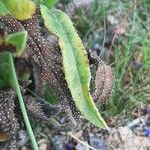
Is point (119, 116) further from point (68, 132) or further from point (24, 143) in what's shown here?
point (24, 143)

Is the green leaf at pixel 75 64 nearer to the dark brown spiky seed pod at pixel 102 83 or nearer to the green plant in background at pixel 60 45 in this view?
the green plant in background at pixel 60 45

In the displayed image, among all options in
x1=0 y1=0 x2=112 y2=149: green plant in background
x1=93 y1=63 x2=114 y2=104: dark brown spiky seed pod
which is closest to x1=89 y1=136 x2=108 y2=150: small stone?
x1=93 y1=63 x2=114 y2=104: dark brown spiky seed pod

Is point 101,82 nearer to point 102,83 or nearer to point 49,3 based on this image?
point 102,83

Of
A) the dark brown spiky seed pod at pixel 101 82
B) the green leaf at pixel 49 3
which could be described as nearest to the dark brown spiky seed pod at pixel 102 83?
the dark brown spiky seed pod at pixel 101 82

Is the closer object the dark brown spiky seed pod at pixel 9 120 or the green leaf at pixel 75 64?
the green leaf at pixel 75 64

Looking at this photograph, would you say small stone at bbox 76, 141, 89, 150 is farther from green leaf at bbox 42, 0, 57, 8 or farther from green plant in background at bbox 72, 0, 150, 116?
green leaf at bbox 42, 0, 57, 8

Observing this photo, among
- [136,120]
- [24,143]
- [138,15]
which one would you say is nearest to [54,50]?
[24,143]

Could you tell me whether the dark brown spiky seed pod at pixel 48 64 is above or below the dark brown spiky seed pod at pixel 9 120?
above
